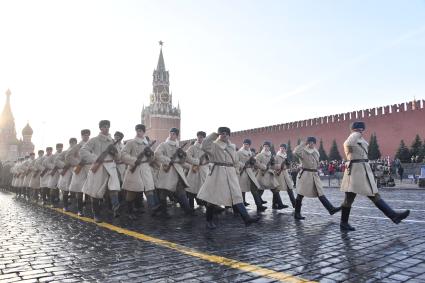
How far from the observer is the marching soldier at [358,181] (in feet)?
20.6

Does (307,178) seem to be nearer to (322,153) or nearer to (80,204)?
(80,204)

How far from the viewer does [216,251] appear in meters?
4.79

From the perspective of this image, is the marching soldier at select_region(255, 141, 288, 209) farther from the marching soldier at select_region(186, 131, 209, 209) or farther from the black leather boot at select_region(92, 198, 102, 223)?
the black leather boot at select_region(92, 198, 102, 223)

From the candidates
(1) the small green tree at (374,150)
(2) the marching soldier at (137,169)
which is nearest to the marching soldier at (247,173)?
(2) the marching soldier at (137,169)

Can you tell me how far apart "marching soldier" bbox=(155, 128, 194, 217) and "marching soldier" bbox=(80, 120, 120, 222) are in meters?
1.08

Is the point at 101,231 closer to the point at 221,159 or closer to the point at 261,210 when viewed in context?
the point at 221,159

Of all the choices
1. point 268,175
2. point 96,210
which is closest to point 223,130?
point 96,210

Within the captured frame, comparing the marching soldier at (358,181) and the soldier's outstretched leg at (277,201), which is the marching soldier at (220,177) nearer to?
the marching soldier at (358,181)

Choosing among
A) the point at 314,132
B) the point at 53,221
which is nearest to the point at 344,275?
the point at 53,221

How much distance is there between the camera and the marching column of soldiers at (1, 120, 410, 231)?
21.4ft

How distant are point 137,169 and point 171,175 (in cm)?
82

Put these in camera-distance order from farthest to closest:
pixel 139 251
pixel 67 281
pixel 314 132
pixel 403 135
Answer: pixel 314 132 < pixel 403 135 < pixel 139 251 < pixel 67 281

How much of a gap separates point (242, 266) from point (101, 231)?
11.1 ft

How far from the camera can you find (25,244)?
5.52 meters
